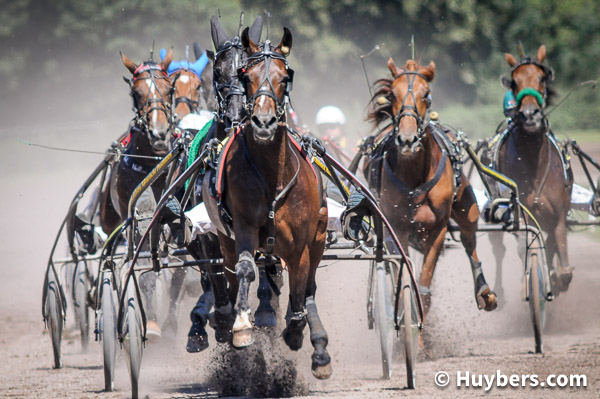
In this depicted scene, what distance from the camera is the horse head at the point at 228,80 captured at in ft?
20.1

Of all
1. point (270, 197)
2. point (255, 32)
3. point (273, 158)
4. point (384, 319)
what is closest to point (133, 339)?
point (270, 197)

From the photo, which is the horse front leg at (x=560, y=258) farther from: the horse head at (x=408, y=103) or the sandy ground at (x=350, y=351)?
the horse head at (x=408, y=103)

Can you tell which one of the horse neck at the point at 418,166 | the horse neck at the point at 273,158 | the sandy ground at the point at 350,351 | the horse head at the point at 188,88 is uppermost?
the horse head at the point at 188,88

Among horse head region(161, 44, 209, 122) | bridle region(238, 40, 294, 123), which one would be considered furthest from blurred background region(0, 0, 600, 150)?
bridle region(238, 40, 294, 123)

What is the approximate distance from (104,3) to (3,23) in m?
3.41

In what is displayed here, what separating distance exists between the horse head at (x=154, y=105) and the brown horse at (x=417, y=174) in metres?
1.76

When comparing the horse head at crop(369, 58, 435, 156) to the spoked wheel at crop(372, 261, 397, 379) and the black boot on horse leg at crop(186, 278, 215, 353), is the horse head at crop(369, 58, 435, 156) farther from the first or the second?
the black boot on horse leg at crop(186, 278, 215, 353)

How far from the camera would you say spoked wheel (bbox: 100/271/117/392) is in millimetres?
6453

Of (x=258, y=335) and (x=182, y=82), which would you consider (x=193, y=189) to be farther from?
(x=182, y=82)

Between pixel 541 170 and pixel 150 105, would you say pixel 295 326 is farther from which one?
pixel 541 170

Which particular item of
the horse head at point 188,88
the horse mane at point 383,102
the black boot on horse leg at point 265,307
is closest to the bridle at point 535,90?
the horse mane at point 383,102

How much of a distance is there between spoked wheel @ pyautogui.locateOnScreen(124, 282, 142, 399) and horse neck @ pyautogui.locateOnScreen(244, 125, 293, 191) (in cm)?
149

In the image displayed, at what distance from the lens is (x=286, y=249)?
18.6 feet

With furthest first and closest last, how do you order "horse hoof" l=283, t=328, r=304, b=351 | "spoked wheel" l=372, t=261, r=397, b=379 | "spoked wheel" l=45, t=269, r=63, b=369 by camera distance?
1. "spoked wheel" l=45, t=269, r=63, b=369
2. "spoked wheel" l=372, t=261, r=397, b=379
3. "horse hoof" l=283, t=328, r=304, b=351
